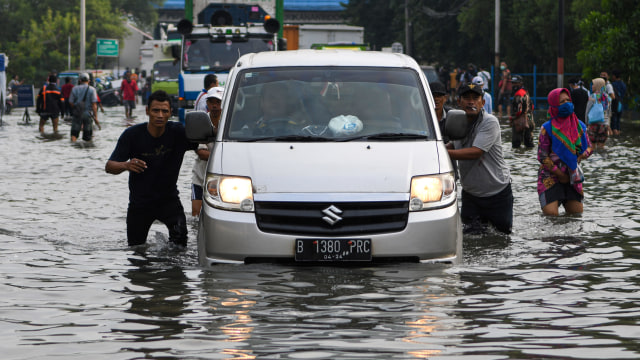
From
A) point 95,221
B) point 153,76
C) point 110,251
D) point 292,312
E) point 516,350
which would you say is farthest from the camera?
point 153,76

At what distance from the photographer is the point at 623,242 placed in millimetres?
10664

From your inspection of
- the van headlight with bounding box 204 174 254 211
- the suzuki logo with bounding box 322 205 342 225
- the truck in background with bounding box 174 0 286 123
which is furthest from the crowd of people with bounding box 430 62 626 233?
the truck in background with bounding box 174 0 286 123

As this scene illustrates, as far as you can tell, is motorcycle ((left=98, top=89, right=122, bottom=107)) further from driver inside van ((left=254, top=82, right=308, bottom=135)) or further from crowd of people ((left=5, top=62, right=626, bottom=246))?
driver inside van ((left=254, top=82, right=308, bottom=135))

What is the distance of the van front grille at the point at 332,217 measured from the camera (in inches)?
300

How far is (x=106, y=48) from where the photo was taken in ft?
263

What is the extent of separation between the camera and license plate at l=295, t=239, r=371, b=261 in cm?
762

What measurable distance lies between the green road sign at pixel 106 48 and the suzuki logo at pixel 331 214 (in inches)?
2901

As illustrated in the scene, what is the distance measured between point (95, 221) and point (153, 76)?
33.3 m

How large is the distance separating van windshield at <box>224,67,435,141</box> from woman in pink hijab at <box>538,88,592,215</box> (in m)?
3.25

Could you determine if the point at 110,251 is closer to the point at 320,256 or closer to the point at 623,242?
the point at 320,256

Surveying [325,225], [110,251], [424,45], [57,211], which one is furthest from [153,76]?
[325,225]

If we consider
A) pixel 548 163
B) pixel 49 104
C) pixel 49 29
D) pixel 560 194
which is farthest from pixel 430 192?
pixel 49 29

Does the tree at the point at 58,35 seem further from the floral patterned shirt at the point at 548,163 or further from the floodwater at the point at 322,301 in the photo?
the floodwater at the point at 322,301

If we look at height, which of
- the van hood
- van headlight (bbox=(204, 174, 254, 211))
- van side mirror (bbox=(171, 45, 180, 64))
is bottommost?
van headlight (bbox=(204, 174, 254, 211))
